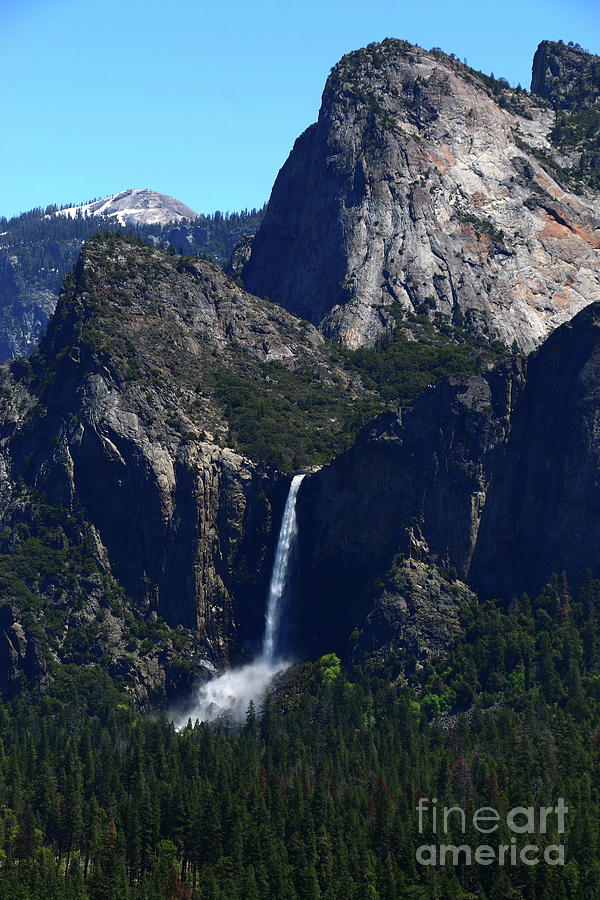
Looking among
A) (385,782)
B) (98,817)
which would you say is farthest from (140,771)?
(385,782)

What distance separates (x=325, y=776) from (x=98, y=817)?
22.5 m

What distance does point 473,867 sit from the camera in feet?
539

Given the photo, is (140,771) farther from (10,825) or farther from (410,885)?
(410,885)

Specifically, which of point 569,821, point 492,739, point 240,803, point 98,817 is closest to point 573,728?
point 492,739

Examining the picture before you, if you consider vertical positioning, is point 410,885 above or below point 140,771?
below

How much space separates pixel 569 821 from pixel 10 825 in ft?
175

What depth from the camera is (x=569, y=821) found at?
560ft

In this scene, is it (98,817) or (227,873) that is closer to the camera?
(227,873)

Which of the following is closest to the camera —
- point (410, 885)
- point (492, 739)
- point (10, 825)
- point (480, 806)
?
point (410, 885)

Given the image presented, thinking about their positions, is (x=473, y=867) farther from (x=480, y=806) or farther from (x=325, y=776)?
(x=325, y=776)

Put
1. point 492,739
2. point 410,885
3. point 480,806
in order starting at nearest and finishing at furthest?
point 410,885
point 480,806
point 492,739
